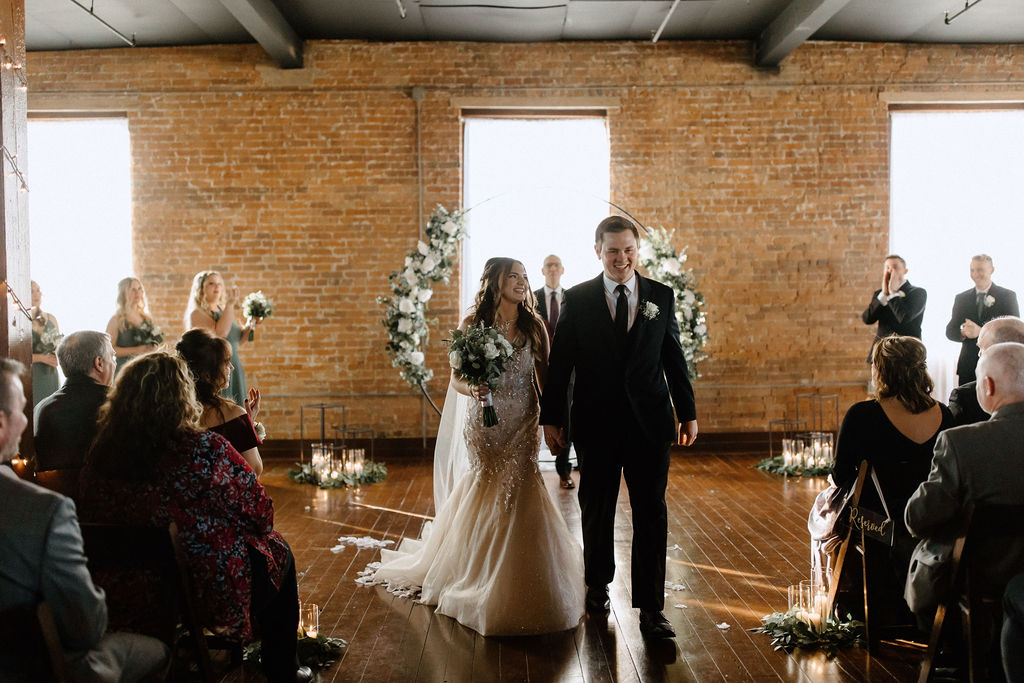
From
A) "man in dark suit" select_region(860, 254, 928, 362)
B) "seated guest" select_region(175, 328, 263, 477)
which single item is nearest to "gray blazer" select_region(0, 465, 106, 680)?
"seated guest" select_region(175, 328, 263, 477)

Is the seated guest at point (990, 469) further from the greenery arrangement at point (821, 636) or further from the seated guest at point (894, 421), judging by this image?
the greenery arrangement at point (821, 636)

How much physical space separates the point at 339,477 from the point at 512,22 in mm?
4717

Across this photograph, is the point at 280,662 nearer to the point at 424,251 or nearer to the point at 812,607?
the point at 812,607

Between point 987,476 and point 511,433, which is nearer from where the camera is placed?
point 987,476

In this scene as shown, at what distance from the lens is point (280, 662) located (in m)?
3.29

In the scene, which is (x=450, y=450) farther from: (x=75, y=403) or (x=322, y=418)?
(x=322, y=418)

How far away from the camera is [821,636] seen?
383cm

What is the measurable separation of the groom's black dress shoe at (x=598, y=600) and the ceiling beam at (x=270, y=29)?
559 cm

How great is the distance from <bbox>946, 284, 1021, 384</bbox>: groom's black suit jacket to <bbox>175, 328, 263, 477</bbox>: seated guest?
6.02 metres

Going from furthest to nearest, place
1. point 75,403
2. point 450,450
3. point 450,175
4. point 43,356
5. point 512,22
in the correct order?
point 450,175
point 512,22
point 43,356
point 450,450
point 75,403

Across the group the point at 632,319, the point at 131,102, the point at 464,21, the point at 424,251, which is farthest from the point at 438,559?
the point at 131,102

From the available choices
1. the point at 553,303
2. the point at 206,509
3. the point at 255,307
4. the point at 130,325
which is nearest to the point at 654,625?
the point at 206,509

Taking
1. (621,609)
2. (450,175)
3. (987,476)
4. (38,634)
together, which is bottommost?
(621,609)

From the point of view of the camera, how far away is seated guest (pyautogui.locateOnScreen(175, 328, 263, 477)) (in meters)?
3.68
